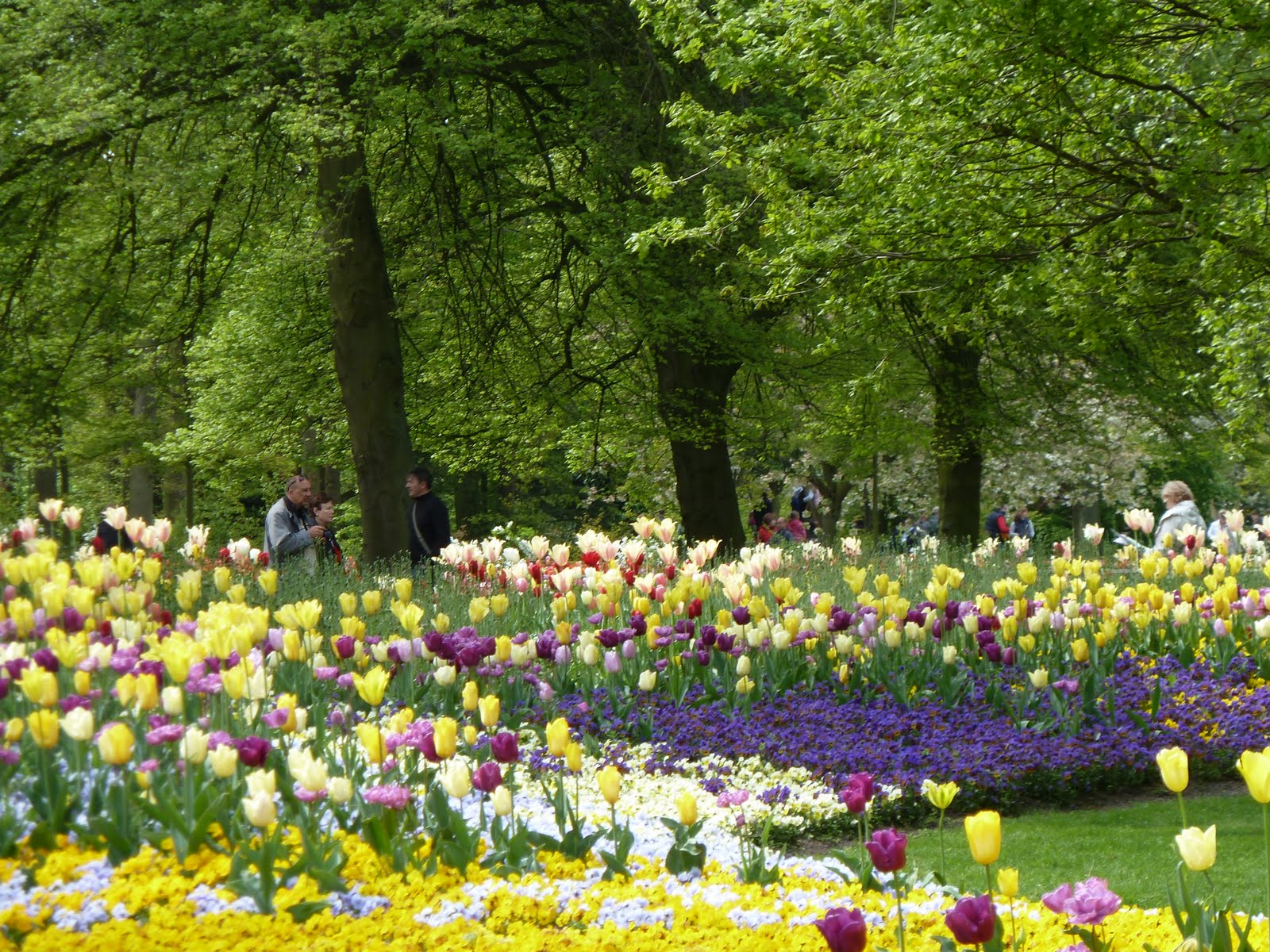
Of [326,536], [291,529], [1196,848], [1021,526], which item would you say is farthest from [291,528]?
[1021,526]

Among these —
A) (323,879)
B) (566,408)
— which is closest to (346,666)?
(323,879)

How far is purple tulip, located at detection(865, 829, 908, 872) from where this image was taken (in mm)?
3307

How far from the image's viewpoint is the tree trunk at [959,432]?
1850 cm

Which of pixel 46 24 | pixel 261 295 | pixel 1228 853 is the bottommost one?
pixel 1228 853

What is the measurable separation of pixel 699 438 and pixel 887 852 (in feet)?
46.1

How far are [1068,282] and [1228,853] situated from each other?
6376 millimetres

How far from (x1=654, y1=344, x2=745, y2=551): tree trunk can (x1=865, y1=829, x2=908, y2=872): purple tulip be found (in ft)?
44.7

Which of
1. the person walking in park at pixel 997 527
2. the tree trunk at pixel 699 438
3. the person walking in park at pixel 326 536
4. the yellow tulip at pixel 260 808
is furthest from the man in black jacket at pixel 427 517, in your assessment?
the person walking in park at pixel 997 527

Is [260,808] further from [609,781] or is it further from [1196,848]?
[1196,848]

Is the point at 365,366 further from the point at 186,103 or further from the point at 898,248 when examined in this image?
the point at 898,248

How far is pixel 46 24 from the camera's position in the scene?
1184 cm

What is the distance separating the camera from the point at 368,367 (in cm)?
1417

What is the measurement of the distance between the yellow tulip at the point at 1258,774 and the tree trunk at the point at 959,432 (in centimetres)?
1422

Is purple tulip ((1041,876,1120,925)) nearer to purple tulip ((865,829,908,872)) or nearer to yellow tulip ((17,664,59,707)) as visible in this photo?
purple tulip ((865,829,908,872))
